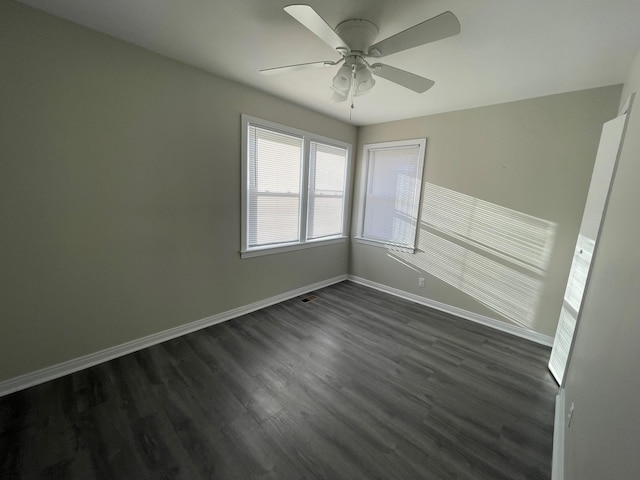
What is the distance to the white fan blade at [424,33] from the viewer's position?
1144mm

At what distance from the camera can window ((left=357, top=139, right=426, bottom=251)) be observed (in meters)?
3.58

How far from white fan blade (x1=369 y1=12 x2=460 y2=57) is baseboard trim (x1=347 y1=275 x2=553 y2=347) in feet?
9.99

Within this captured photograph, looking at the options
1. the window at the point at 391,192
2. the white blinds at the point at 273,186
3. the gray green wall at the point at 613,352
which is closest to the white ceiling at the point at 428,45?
the gray green wall at the point at 613,352

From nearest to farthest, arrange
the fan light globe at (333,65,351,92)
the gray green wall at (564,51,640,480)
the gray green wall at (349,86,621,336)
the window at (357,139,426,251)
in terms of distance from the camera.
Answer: the gray green wall at (564,51,640,480) → the fan light globe at (333,65,351,92) → the gray green wall at (349,86,621,336) → the window at (357,139,426,251)

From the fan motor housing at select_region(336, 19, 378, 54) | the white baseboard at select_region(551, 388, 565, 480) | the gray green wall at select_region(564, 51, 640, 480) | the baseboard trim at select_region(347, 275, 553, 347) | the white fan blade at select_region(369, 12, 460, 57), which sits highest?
the fan motor housing at select_region(336, 19, 378, 54)

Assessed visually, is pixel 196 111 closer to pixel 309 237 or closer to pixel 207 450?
pixel 309 237

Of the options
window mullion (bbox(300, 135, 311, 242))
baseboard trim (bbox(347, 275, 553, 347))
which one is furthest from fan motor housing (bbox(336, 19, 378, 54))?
baseboard trim (bbox(347, 275, 553, 347))

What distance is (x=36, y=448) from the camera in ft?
4.51

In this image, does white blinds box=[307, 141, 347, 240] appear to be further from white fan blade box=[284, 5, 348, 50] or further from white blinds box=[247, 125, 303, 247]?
white fan blade box=[284, 5, 348, 50]

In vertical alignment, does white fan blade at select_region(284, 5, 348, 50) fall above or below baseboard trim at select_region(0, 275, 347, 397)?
above

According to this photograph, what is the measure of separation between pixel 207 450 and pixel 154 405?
564 mm

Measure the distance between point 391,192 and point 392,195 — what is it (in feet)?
0.16

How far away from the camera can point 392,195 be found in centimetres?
385

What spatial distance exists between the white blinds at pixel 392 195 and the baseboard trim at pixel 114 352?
6.50ft
